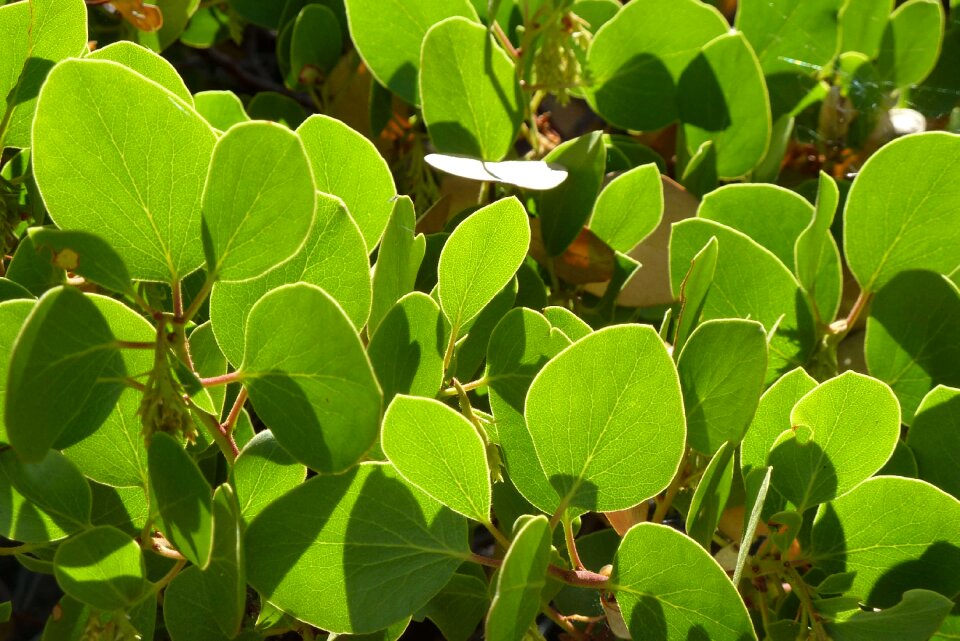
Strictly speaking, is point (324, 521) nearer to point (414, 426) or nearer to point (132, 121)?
point (414, 426)

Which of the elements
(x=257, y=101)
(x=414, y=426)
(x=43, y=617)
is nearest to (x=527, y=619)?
(x=414, y=426)

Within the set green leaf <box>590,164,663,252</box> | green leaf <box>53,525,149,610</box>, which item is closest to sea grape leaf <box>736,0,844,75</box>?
green leaf <box>590,164,663,252</box>

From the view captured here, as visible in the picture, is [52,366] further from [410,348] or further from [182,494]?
[410,348]

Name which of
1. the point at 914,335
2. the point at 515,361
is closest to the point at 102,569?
the point at 515,361

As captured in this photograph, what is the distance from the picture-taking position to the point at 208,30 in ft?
4.19

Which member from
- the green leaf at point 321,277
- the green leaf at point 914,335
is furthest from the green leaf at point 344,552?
the green leaf at point 914,335

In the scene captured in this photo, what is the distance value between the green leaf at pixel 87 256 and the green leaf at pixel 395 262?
0.55 feet

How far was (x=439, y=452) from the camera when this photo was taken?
576 mm

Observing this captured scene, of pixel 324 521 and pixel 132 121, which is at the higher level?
pixel 132 121

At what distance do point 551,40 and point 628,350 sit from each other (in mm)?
516

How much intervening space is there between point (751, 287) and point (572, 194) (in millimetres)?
193

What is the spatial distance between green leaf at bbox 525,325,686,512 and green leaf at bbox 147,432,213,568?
0.66 feet

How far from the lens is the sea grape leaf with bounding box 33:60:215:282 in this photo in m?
0.50

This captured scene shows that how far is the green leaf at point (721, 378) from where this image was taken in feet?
2.07
